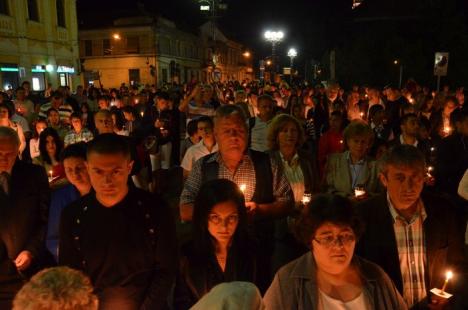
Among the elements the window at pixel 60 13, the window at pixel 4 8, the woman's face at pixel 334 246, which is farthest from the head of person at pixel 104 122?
the window at pixel 60 13

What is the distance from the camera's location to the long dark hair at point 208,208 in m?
2.63

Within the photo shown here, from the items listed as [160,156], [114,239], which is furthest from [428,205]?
[160,156]

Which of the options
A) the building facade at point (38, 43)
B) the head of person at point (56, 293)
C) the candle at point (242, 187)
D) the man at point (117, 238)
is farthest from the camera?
the building facade at point (38, 43)

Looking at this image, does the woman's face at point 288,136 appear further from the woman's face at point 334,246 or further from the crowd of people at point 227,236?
the woman's face at point 334,246

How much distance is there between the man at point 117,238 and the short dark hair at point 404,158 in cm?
142

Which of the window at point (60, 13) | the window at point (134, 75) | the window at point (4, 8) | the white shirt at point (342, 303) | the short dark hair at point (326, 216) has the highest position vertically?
the window at point (60, 13)

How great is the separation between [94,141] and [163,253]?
782 mm

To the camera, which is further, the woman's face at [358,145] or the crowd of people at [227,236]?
the woman's face at [358,145]

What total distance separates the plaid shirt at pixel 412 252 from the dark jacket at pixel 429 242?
3cm

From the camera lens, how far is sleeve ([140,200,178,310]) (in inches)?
101

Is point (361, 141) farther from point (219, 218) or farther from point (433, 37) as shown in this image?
point (433, 37)

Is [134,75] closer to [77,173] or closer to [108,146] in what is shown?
[77,173]

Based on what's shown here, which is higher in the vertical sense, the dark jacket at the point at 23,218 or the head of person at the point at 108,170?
the head of person at the point at 108,170

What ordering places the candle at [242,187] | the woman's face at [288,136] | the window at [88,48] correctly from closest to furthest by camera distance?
the candle at [242,187] < the woman's face at [288,136] < the window at [88,48]
